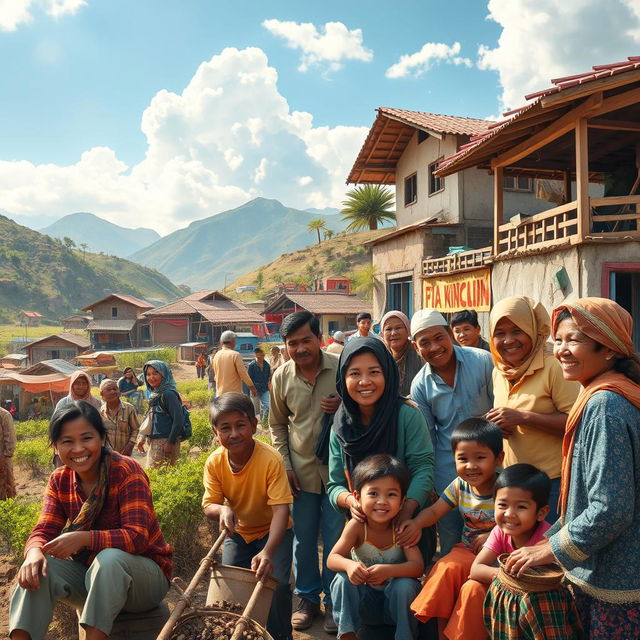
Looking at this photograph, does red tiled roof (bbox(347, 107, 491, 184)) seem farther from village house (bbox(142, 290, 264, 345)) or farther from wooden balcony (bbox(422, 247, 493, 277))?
village house (bbox(142, 290, 264, 345))

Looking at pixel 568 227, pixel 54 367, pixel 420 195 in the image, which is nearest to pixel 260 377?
pixel 568 227

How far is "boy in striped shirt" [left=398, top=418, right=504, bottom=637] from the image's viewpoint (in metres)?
2.31

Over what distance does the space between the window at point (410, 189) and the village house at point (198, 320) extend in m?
22.9

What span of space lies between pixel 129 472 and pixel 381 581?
58.9 inches

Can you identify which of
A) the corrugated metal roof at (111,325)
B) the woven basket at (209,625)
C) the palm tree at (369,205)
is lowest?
the woven basket at (209,625)

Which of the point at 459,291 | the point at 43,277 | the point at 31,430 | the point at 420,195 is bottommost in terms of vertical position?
the point at 31,430

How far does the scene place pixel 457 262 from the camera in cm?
1065

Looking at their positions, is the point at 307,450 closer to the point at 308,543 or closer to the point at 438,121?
the point at 308,543

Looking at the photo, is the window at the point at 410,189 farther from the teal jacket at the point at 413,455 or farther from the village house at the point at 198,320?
the village house at the point at 198,320

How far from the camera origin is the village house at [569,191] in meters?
6.54

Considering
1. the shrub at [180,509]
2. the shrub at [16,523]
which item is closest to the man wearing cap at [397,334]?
the shrub at [180,509]

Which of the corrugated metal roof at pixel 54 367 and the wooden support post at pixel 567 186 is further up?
the wooden support post at pixel 567 186

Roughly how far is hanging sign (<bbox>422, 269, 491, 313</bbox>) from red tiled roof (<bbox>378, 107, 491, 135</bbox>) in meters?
3.85

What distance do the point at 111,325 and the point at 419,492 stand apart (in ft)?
141
